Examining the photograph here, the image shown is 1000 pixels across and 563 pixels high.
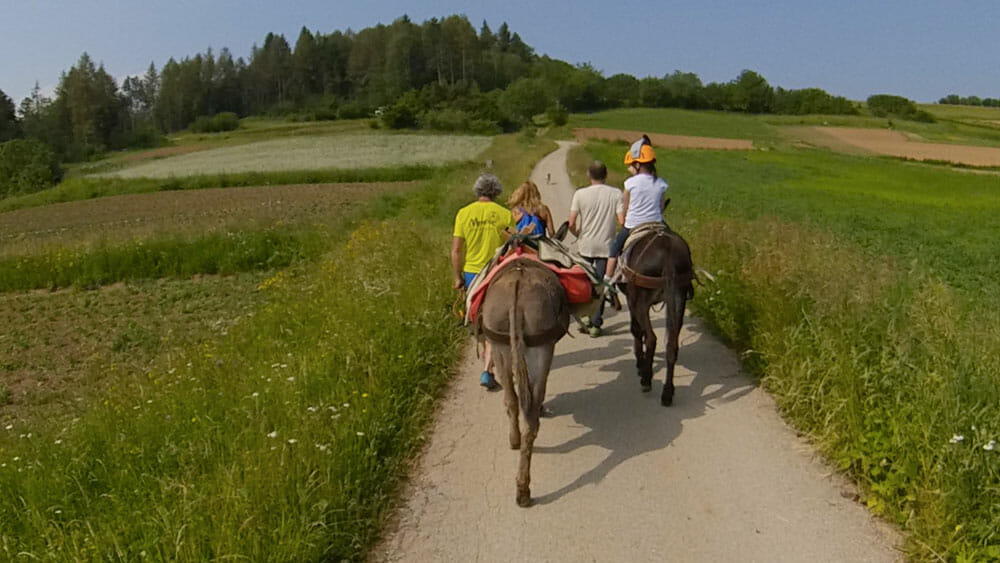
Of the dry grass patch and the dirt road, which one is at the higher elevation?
the dirt road

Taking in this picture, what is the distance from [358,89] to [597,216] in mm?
115333

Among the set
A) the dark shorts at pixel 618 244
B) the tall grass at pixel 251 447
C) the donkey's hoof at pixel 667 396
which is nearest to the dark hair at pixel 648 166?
the dark shorts at pixel 618 244

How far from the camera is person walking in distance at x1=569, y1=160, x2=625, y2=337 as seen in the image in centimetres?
809

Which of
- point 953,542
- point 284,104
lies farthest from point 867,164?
point 284,104

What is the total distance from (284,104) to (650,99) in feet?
197

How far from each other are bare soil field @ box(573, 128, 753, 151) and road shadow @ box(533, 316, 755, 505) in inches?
2088

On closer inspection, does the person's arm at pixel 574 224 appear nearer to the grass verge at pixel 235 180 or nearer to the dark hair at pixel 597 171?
the dark hair at pixel 597 171

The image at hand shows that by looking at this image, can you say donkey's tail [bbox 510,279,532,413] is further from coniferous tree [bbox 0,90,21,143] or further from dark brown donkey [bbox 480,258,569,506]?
coniferous tree [bbox 0,90,21,143]

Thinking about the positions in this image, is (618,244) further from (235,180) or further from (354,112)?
(354,112)

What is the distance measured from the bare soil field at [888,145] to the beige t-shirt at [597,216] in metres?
49.5

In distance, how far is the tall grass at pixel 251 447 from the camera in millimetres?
3975

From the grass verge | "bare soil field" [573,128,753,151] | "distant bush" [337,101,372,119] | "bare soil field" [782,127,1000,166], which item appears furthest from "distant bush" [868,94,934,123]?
the grass verge

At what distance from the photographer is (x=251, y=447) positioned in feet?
16.2

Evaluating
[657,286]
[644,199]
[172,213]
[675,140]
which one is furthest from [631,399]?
[675,140]
